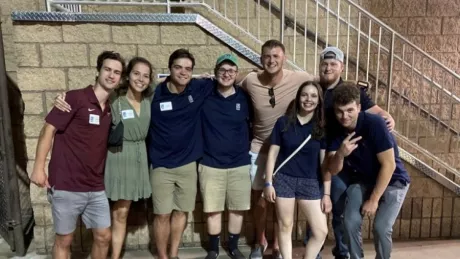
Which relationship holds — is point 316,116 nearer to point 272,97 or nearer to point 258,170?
point 272,97

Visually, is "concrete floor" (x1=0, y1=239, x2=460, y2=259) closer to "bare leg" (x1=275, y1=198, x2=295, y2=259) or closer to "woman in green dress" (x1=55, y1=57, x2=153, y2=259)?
"bare leg" (x1=275, y1=198, x2=295, y2=259)

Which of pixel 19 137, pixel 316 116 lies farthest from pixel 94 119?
pixel 19 137

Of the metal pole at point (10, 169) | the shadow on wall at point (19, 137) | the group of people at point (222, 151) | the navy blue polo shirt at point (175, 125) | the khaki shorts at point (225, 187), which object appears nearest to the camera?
the group of people at point (222, 151)

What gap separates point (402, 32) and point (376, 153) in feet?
10.3

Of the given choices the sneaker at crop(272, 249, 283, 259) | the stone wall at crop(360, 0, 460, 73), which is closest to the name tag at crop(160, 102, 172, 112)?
the sneaker at crop(272, 249, 283, 259)

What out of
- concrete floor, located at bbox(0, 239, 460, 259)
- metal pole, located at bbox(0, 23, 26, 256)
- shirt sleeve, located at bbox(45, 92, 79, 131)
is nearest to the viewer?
shirt sleeve, located at bbox(45, 92, 79, 131)

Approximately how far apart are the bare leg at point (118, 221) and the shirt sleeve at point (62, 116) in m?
0.87

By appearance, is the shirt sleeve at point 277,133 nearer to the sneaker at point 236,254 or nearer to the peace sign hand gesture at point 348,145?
the peace sign hand gesture at point 348,145

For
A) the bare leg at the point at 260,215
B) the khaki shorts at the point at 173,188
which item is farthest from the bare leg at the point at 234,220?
the khaki shorts at the point at 173,188

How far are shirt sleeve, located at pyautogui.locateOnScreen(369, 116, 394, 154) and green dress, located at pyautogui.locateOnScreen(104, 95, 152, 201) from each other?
174 cm

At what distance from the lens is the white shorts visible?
3502 millimetres

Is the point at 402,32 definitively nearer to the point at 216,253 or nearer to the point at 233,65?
the point at 233,65

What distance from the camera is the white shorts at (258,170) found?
3.50 metres

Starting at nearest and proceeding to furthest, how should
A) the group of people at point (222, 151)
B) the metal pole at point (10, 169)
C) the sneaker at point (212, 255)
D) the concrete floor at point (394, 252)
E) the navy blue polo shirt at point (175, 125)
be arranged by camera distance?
the group of people at point (222, 151) → the navy blue polo shirt at point (175, 125) → the metal pole at point (10, 169) → the sneaker at point (212, 255) → the concrete floor at point (394, 252)
